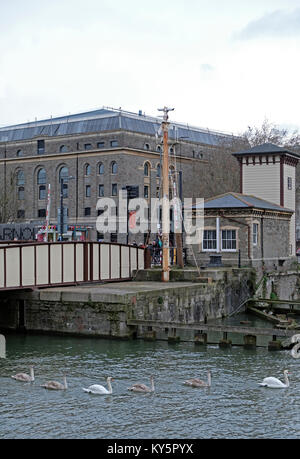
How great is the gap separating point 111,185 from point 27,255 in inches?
1922

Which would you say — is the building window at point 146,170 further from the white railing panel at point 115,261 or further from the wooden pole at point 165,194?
the wooden pole at point 165,194

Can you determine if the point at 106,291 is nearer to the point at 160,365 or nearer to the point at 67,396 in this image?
the point at 160,365

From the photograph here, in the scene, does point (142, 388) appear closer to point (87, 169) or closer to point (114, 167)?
point (114, 167)

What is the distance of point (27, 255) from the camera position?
1205 inches

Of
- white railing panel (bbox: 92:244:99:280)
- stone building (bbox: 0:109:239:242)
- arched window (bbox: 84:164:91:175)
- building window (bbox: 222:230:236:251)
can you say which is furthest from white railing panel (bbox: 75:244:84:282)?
arched window (bbox: 84:164:91:175)

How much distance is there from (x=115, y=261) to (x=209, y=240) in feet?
26.1

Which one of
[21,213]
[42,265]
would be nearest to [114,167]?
[21,213]

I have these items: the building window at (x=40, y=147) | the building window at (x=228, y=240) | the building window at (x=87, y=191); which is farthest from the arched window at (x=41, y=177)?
the building window at (x=228, y=240)

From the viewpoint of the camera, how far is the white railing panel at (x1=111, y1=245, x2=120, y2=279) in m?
36.1

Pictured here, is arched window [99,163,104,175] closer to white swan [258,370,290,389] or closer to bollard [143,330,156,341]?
bollard [143,330,156,341]

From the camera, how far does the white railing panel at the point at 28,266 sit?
30.4 metres

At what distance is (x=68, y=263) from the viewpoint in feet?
108

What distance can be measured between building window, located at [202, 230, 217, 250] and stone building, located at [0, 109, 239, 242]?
29471 millimetres

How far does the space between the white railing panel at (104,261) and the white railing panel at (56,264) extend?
10.4ft
